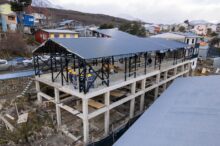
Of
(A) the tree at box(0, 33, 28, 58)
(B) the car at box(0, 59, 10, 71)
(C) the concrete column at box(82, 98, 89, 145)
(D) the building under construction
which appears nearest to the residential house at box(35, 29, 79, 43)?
(A) the tree at box(0, 33, 28, 58)

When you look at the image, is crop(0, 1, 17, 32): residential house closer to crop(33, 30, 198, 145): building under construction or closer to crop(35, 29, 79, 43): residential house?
crop(35, 29, 79, 43): residential house

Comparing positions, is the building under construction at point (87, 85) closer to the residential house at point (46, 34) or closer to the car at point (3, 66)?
the car at point (3, 66)

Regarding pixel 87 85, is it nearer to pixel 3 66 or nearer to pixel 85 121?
pixel 85 121

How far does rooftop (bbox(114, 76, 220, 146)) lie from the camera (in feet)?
24.4

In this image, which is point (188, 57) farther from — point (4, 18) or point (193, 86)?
point (4, 18)

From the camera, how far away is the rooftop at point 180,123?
24.4ft

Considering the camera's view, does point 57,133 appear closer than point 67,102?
Yes

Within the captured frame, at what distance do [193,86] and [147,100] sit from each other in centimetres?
656

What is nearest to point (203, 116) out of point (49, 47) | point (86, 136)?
point (86, 136)

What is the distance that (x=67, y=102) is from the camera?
48.3 ft

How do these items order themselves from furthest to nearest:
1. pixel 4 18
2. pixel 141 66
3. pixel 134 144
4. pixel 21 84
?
pixel 4 18 < pixel 141 66 < pixel 21 84 < pixel 134 144

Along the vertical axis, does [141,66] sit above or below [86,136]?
above

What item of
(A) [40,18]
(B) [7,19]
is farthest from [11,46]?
(A) [40,18]

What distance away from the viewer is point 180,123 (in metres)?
8.67
